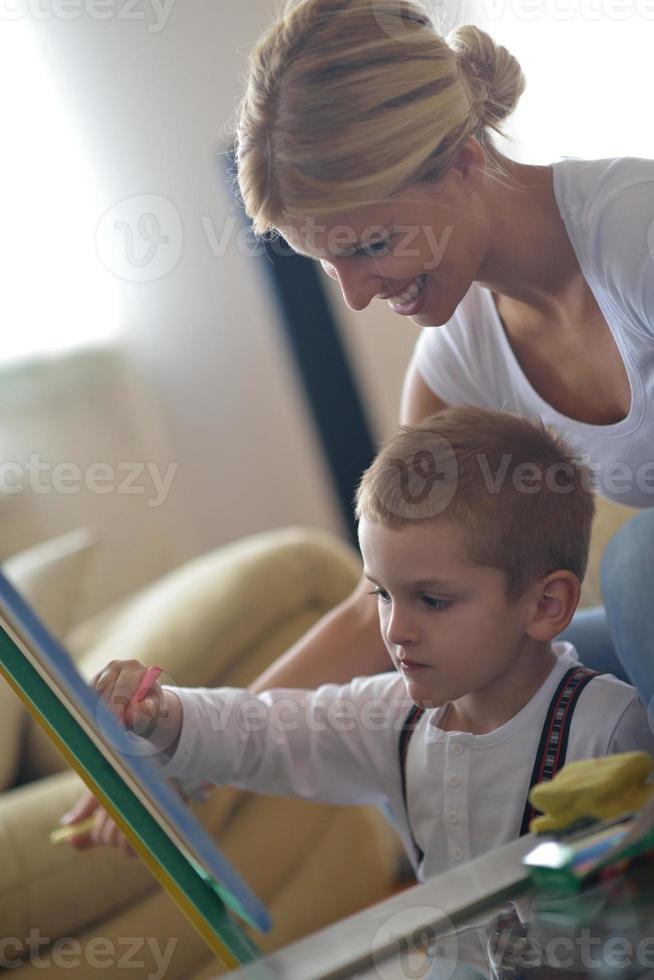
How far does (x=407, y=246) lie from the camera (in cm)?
72

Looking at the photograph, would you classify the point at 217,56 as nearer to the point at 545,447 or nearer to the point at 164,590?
the point at 164,590

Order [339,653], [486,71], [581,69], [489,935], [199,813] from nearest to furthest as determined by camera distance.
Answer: [489,935]
[486,71]
[339,653]
[581,69]
[199,813]

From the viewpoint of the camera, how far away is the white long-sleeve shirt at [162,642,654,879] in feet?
2.14

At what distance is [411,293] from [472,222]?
0.22 feet

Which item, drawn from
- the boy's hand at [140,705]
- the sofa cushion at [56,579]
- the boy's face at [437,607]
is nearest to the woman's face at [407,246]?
the boy's face at [437,607]

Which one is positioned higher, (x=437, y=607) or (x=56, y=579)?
(x=437, y=607)

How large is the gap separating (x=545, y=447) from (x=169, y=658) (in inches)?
27.7

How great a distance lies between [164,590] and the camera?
1559 mm

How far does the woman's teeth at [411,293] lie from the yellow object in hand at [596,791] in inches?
13.5

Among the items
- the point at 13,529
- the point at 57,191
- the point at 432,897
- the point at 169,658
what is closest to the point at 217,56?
the point at 57,191

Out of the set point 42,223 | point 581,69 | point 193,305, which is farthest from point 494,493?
point 193,305

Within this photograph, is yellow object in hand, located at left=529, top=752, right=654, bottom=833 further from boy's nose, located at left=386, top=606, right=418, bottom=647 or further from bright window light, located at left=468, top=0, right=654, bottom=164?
bright window light, located at left=468, top=0, right=654, bottom=164

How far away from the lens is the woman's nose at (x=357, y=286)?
71 centimetres

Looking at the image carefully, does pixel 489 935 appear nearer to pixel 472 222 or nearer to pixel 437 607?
pixel 437 607
